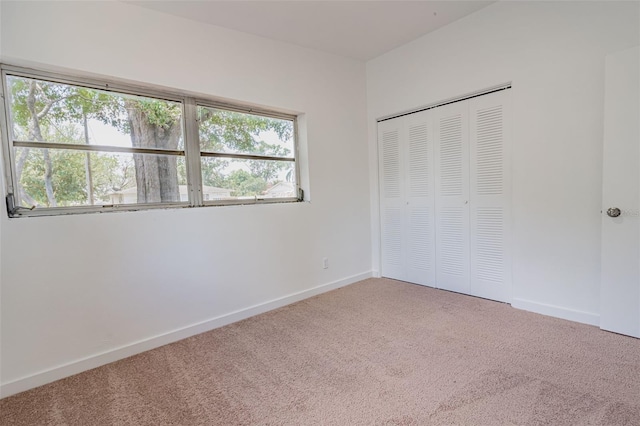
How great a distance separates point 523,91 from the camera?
2.58 metres

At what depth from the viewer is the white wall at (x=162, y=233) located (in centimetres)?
193

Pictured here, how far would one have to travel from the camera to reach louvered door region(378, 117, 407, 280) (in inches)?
143

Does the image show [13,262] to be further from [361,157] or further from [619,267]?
[619,267]

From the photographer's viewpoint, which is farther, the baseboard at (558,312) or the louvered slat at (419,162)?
the louvered slat at (419,162)

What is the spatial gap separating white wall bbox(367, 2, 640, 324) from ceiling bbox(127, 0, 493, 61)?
14.3 inches

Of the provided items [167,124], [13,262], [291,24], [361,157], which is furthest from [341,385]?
[291,24]

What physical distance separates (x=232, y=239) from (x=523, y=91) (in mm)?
2864

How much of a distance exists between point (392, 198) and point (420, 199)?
38 centimetres

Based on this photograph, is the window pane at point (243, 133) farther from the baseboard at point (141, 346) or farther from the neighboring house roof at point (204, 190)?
the baseboard at point (141, 346)

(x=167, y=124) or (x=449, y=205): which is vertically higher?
(x=167, y=124)

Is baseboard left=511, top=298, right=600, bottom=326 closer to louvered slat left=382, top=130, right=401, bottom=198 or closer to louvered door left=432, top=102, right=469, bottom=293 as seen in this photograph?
louvered door left=432, top=102, right=469, bottom=293

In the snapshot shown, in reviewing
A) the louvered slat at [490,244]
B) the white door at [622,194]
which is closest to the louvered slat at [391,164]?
the louvered slat at [490,244]

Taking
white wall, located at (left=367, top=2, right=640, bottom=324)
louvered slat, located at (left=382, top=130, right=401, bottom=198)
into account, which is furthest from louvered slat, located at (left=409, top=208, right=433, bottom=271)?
white wall, located at (left=367, top=2, right=640, bottom=324)

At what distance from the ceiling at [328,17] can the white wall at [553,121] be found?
362 millimetres
